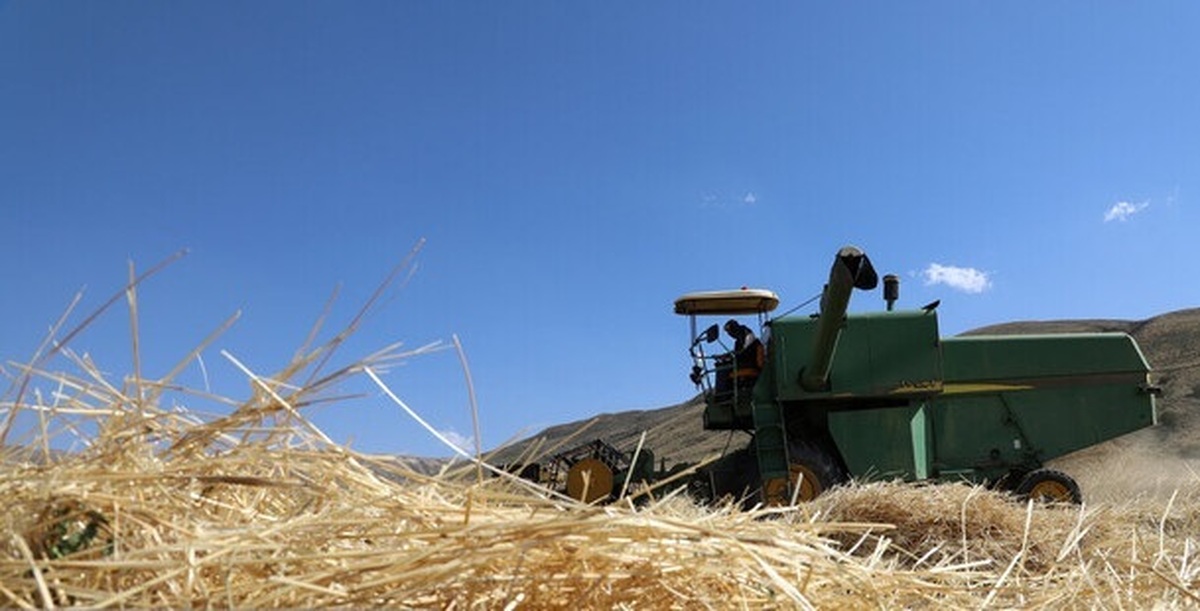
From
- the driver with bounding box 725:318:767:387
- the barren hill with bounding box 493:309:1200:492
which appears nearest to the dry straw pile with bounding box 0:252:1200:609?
the barren hill with bounding box 493:309:1200:492

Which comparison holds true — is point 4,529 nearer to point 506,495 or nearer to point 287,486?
point 287,486

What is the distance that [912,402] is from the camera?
9562 millimetres

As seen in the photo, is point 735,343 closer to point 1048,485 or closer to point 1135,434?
point 1048,485

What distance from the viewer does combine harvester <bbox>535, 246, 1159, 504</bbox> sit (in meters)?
9.27

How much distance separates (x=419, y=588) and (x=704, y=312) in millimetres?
9083

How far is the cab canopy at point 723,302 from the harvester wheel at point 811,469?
1625 mm

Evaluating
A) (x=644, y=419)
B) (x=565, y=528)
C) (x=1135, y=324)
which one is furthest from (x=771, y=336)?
(x=644, y=419)

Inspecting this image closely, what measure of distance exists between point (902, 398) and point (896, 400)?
0.07 meters

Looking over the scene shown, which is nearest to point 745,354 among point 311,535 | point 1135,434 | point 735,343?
point 735,343

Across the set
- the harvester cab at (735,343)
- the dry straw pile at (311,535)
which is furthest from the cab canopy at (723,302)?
the dry straw pile at (311,535)

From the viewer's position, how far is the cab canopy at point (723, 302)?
32.4 feet

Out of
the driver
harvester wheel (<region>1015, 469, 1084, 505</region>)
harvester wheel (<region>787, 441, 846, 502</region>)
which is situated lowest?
harvester wheel (<region>1015, 469, 1084, 505</region>)

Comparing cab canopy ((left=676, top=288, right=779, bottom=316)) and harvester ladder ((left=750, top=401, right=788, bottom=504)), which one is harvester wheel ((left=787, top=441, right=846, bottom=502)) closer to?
harvester ladder ((left=750, top=401, right=788, bottom=504))

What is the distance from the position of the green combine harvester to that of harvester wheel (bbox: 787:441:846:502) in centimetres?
2
